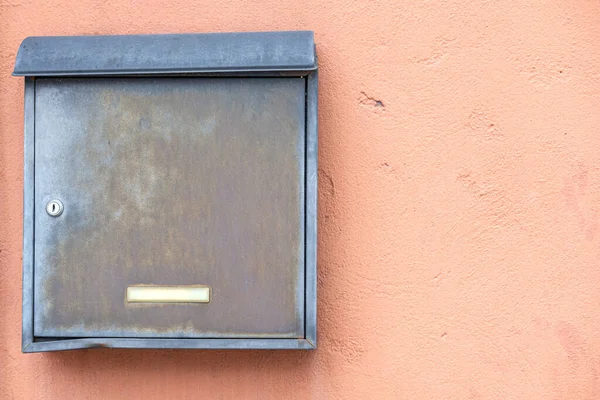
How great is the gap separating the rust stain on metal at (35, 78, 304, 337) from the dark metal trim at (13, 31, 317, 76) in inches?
1.4

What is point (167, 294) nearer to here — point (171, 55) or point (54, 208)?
point (54, 208)

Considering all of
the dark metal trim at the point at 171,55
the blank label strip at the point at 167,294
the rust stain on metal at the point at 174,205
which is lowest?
the blank label strip at the point at 167,294

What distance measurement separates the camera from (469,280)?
1.33m

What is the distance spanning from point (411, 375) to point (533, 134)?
0.64 meters

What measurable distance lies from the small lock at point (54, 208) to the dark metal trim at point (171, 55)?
285 millimetres

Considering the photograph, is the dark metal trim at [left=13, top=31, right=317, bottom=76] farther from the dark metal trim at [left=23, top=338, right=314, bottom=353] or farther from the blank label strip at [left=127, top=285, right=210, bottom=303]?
the dark metal trim at [left=23, top=338, right=314, bottom=353]

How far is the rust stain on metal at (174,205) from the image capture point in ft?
4.06

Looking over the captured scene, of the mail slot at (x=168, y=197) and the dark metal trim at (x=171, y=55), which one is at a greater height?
the dark metal trim at (x=171, y=55)

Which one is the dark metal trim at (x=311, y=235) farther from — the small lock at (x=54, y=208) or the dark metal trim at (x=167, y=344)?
the small lock at (x=54, y=208)

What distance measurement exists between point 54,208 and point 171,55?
16.9 inches

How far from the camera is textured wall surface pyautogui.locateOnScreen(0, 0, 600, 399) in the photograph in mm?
1316

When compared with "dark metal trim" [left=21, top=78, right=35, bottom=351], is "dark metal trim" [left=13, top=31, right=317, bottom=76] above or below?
above

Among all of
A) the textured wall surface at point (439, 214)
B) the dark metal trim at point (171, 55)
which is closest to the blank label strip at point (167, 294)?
the textured wall surface at point (439, 214)

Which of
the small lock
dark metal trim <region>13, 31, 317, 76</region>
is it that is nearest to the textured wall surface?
dark metal trim <region>13, 31, 317, 76</region>
